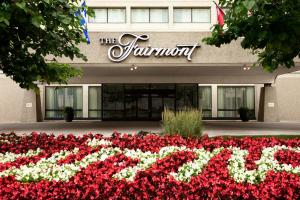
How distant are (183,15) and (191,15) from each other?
0.69 metres

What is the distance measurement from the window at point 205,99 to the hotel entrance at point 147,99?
1711 mm

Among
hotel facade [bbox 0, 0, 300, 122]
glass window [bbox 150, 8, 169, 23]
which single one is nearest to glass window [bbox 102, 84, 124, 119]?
hotel facade [bbox 0, 0, 300, 122]

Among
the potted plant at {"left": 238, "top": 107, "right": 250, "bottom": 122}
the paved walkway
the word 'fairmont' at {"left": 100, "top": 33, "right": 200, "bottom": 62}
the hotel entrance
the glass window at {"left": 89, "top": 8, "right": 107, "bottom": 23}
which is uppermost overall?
the glass window at {"left": 89, "top": 8, "right": 107, "bottom": 23}

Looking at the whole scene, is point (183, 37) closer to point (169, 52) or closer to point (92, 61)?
point (169, 52)

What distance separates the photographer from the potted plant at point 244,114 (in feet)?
118

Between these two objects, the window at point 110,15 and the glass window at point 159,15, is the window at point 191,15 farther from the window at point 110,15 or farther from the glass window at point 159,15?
the window at point 110,15

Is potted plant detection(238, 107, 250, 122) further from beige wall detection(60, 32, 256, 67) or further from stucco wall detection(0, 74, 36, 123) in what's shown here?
stucco wall detection(0, 74, 36, 123)

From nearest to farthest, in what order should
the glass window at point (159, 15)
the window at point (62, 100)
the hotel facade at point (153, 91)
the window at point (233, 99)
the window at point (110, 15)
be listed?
the hotel facade at point (153, 91) < the window at point (110, 15) < the glass window at point (159, 15) < the window at point (62, 100) < the window at point (233, 99)

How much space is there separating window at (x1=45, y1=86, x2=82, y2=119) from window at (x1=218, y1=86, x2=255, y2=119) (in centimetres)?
1292

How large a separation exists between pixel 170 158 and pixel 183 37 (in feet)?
52.6

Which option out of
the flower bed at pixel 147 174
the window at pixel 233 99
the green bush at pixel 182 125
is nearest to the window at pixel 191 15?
the window at pixel 233 99

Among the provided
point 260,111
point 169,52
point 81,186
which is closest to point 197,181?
point 81,186

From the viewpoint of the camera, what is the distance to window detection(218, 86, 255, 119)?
3919 cm

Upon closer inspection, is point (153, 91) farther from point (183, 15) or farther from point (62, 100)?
point (62, 100)
